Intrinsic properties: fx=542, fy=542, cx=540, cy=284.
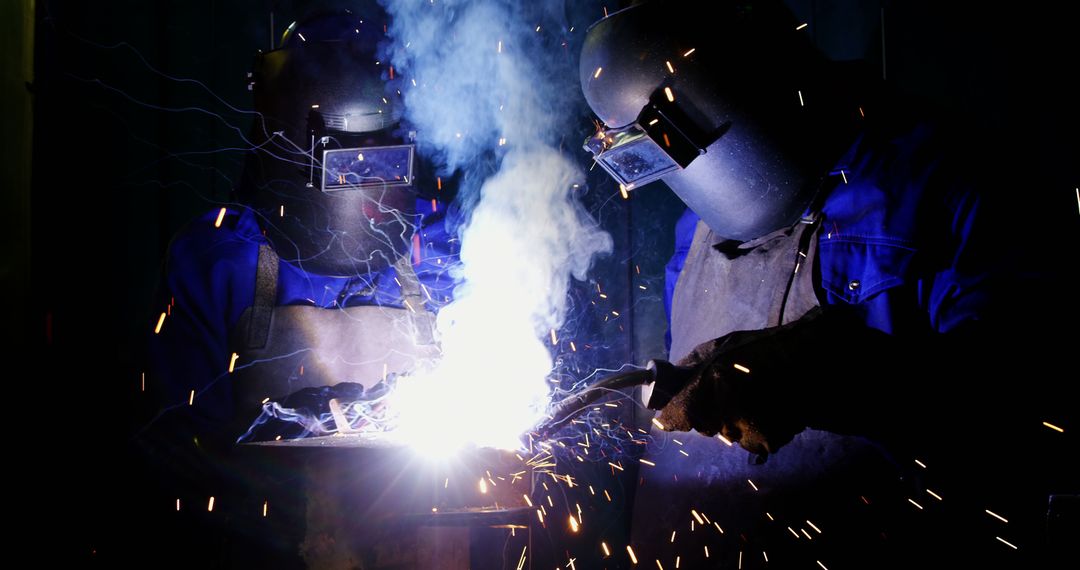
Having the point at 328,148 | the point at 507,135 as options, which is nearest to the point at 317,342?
the point at 328,148

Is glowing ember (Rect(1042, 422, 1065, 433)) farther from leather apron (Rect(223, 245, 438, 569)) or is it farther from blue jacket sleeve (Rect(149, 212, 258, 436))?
blue jacket sleeve (Rect(149, 212, 258, 436))

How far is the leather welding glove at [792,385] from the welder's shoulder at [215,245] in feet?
6.32

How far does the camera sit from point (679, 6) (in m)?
1.51

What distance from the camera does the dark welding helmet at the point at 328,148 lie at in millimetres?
2146

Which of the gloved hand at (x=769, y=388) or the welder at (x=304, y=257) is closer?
the gloved hand at (x=769, y=388)

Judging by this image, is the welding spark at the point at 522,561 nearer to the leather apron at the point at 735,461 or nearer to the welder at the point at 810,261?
the welder at the point at 810,261

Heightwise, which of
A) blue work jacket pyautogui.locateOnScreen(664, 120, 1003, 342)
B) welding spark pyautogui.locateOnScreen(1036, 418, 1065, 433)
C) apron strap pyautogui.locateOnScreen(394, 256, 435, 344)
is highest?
blue work jacket pyautogui.locateOnScreen(664, 120, 1003, 342)

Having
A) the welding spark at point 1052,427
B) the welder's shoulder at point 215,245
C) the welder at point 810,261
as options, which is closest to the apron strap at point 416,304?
the welder's shoulder at point 215,245

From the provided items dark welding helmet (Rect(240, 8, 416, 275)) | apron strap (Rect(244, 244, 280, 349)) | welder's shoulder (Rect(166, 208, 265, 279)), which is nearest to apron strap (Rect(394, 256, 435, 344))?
dark welding helmet (Rect(240, 8, 416, 275))

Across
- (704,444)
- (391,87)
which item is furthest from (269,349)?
(704,444)

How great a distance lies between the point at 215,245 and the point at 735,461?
220cm

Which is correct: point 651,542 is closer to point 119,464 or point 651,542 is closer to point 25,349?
point 119,464

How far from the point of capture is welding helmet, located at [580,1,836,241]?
1473mm

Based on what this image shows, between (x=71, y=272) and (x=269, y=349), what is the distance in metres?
1.39
